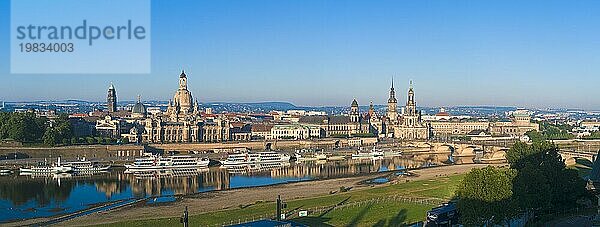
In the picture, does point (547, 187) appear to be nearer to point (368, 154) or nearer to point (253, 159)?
point (253, 159)

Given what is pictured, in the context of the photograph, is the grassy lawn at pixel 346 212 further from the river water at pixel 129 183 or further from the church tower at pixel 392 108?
the church tower at pixel 392 108

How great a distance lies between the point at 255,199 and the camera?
3688cm

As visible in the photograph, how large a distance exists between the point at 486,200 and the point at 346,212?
31.8ft

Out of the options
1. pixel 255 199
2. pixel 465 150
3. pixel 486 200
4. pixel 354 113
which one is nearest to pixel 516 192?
pixel 486 200

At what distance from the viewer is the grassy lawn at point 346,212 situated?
2772cm

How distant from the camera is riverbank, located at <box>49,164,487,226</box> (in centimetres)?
3023

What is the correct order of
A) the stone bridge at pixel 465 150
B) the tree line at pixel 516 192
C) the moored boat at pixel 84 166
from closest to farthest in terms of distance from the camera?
1. the tree line at pixel 516 192
2. the moored boat at pixel 84 166
3. the stone bridge at pixel 465 150

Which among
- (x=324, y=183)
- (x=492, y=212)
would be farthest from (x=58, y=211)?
(x=492, y=212)

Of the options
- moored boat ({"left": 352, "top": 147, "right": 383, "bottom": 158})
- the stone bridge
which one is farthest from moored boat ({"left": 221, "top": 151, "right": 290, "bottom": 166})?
the stone bridge

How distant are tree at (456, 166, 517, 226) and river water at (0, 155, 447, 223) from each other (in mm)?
20620

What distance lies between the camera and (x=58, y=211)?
33.2 meters

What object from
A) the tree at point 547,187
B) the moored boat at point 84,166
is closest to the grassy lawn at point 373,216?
the tree at point 547,187

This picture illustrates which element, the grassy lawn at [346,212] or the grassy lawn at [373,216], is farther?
the grassy lawn at [346,212]

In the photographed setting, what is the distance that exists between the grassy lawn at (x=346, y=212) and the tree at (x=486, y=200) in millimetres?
5152
